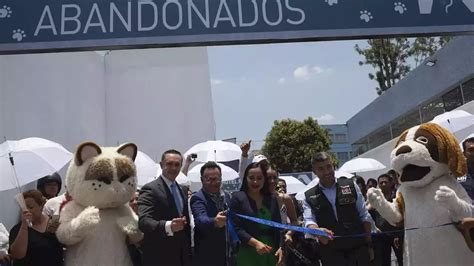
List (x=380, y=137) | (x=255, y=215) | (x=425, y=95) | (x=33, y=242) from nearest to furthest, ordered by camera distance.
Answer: (x=33, y=242) < (x=255, y=215) < (x=425, y=95) < (x=380, y=137)

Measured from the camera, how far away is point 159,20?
4680 millimetres

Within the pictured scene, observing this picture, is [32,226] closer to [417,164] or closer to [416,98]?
[417,164]

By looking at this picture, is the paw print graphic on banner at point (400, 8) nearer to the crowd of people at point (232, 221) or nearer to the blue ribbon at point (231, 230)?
the crowd of people at point (232, 221)

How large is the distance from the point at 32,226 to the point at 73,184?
517 millimetres

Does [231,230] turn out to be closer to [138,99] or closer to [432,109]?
[138,99]

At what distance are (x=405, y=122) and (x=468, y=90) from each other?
235 inches

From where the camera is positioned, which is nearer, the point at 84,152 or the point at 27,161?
the point at 84,152

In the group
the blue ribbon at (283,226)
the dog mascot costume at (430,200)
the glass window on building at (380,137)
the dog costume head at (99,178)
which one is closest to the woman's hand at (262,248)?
the blue ribbon at (283,226)

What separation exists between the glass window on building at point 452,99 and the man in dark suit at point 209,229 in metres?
12.1

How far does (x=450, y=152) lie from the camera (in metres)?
4.31

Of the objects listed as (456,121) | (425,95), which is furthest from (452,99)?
(456,121)

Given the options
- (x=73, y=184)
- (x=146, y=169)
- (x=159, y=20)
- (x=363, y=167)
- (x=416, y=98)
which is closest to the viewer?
(x=73, y=184)

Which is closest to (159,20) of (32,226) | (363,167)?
(32,226)

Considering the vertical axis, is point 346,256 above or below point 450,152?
below
